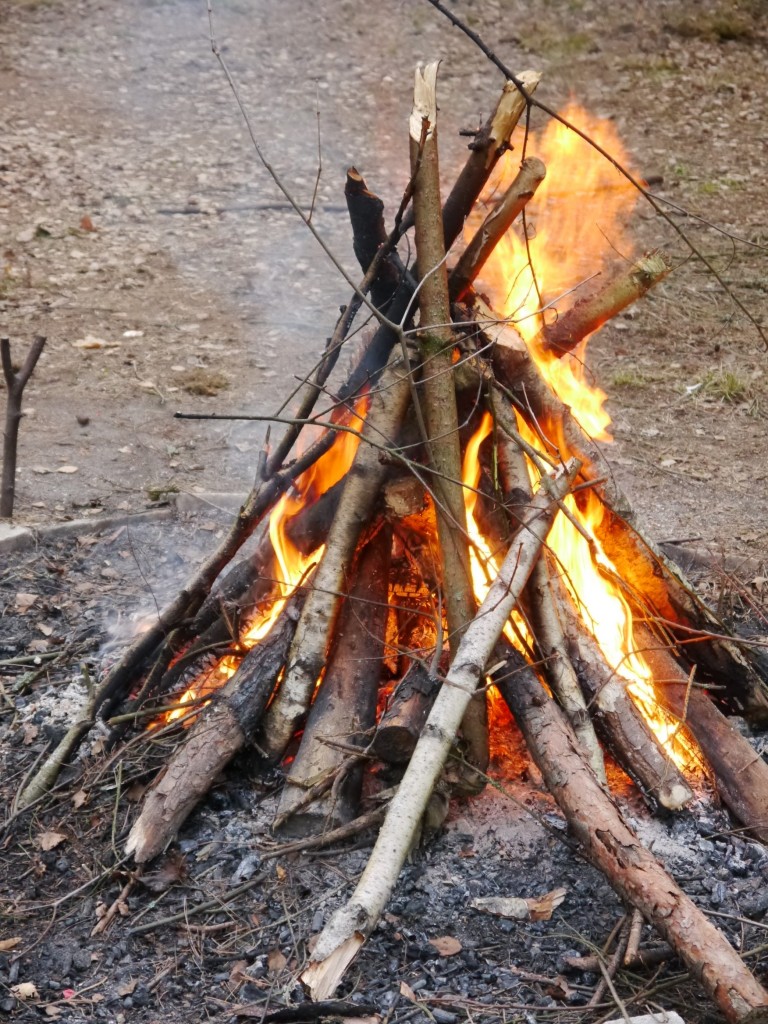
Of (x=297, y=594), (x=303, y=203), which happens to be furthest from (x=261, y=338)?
(x=297, y=594)

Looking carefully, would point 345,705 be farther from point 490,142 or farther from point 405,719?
point 490,142

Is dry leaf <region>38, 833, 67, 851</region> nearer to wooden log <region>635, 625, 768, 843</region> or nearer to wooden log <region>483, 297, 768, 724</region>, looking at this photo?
wooden log <region>635, 625, 768, 843</region>

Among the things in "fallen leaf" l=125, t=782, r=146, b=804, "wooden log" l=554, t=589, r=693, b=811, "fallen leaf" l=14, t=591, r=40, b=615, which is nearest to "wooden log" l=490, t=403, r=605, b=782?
"wooden log" l=554, t=589, r=693, b=811

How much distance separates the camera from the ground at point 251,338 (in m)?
2.98

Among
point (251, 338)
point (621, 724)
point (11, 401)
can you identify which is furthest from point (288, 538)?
point (251, 338)

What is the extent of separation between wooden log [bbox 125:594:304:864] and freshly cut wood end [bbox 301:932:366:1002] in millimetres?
860

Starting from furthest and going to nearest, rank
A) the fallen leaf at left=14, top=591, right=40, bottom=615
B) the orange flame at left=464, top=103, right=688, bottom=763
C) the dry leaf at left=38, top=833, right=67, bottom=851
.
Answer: the fallen leaf at left=14, top=591, right=40, bottom=615 → the orange flame at left=464, top=103, right=688, bottom=763 → the dry leaf at left=38, top=833, right=67, bottom=851

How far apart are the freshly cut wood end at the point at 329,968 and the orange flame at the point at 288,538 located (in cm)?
144

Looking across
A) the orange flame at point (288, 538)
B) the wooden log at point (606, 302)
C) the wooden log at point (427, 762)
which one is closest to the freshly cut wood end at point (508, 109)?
the wooden log at point (606, 302)

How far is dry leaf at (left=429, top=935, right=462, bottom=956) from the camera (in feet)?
9.47

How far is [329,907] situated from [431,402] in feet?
5.54

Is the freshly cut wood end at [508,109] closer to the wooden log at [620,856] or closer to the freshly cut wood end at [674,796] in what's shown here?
the wooden log at [620,856]

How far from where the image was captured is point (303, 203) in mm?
9977

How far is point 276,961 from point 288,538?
1.60 meters
